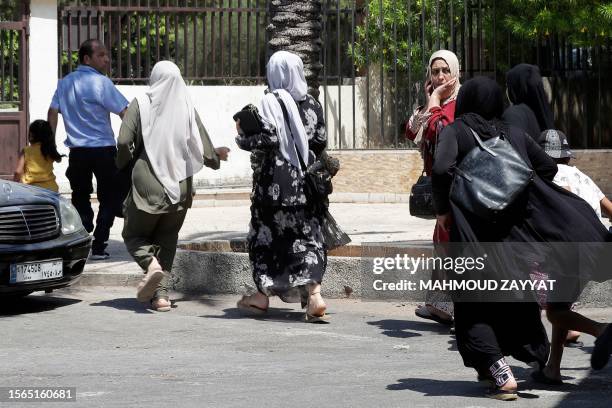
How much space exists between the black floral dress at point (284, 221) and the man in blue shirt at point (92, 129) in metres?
2.88

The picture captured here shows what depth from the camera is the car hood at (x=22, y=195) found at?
9.95 meters

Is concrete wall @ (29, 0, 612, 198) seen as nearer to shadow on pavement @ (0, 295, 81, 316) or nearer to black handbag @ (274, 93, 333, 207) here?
shadow on pavement @ (0, 295, 81, 316)

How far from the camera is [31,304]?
10.6 meters

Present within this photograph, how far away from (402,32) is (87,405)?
1288 cm

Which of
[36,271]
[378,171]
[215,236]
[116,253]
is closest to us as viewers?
[36,271]

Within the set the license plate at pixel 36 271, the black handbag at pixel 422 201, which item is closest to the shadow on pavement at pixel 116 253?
the license plate at pixel 36 271

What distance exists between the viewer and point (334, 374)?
759 cm

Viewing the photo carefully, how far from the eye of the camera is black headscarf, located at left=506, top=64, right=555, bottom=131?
7.89 metres

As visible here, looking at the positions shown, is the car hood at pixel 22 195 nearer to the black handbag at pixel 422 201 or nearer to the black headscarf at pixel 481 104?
the black handbag at pixel 422 201

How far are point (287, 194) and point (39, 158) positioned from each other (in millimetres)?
3907

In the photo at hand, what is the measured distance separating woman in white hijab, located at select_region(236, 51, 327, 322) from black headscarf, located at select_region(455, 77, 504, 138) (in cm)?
250

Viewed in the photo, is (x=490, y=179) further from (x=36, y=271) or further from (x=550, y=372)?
(x=36, y=271)

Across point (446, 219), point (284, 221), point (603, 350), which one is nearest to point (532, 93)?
point (446, 219)

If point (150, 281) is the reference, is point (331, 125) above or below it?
above
